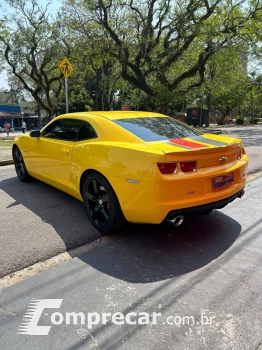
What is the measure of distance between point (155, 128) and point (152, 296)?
218 centimetres

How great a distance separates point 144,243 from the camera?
3367mm

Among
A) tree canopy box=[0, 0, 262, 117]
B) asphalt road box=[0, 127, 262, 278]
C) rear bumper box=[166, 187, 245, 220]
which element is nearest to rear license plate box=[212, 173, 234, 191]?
rear bumper box=[166, 187, 245, 220]

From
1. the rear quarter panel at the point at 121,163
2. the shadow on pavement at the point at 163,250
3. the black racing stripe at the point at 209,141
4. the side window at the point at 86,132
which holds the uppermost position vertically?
the side window at the point at 86,132

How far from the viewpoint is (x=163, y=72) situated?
57.0 feet

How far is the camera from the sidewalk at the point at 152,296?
1.99 meters

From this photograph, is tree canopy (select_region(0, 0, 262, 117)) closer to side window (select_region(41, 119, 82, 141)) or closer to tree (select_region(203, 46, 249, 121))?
tree (select_region(203, 46, 249, 121))

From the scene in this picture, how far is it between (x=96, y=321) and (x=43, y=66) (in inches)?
802

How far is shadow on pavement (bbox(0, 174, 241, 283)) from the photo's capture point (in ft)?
9.34

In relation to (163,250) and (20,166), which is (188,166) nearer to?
(163,250)

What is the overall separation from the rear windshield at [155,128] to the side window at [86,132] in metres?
0.34

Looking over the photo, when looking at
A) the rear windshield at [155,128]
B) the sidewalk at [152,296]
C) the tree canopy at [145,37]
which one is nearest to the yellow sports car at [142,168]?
the rear windshield at [155,128]

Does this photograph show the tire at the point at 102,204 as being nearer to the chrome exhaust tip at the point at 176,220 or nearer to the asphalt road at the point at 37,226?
the asphalt road at the point at 37,226
